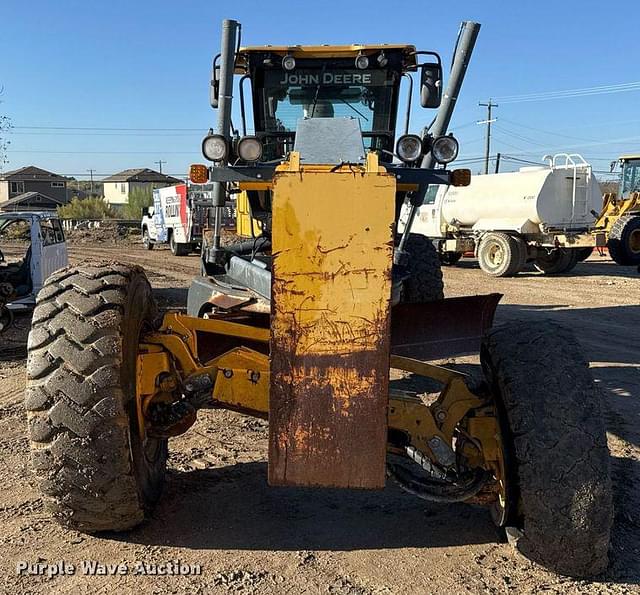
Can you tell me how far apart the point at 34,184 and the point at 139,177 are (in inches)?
501

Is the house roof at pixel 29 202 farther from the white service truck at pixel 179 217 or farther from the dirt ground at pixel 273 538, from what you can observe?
the dirt ground at pixel 273 538

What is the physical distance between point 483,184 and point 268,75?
12.8 metres

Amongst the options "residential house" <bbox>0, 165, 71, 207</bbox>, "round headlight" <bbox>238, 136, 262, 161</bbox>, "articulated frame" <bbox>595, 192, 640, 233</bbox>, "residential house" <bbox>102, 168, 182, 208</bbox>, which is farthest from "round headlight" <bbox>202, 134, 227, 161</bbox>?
"residential house" <bbox>102, 168, 182, 208</bbox>

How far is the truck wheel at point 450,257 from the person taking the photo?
1908cm

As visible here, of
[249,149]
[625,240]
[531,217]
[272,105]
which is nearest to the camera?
[249,149]

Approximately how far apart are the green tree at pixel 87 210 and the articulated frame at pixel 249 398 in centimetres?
4592

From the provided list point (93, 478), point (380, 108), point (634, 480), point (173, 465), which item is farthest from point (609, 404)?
point (93, 478)

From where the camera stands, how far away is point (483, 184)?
1802 cm

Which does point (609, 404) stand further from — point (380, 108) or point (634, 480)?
point (380, 108)

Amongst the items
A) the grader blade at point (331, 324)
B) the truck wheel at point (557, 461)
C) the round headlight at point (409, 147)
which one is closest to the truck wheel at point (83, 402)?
the grader blade at point (331, 324)

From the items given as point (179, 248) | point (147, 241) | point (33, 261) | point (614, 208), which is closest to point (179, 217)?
point (179, 248)

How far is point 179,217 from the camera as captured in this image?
75.2 ft

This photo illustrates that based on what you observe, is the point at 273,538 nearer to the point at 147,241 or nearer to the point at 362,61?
the point at 362,61

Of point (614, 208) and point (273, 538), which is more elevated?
point (614, 208)
